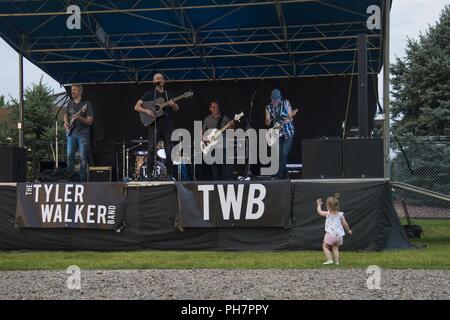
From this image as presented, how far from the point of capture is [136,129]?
1745 centimetres

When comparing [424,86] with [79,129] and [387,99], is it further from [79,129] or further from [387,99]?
[79,129]

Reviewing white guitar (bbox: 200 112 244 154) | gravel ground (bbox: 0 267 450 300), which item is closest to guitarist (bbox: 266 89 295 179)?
white guitar (bbox: 200 112 244 154)

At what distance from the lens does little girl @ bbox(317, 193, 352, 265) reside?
26.6 ft

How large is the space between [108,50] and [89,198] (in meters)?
6.56

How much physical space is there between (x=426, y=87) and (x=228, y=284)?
16.9 metres

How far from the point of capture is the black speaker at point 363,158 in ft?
28.9

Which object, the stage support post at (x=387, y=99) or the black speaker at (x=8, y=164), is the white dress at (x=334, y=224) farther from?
the black speaker at (x=8, y=164)

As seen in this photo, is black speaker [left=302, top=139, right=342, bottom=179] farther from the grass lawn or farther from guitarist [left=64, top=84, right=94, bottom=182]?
guitarist [left=64, top=84, right=94, bottom=182]

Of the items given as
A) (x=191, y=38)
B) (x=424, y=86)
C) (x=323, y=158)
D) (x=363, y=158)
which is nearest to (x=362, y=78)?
(x=363, y=158)

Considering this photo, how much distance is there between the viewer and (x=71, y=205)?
31.2ft

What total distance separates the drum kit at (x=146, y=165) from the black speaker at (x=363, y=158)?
315 centimetres

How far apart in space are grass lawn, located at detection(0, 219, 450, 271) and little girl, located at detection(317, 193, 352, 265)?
0.18 m

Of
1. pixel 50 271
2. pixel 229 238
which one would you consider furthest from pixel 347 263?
pixel 50 271
